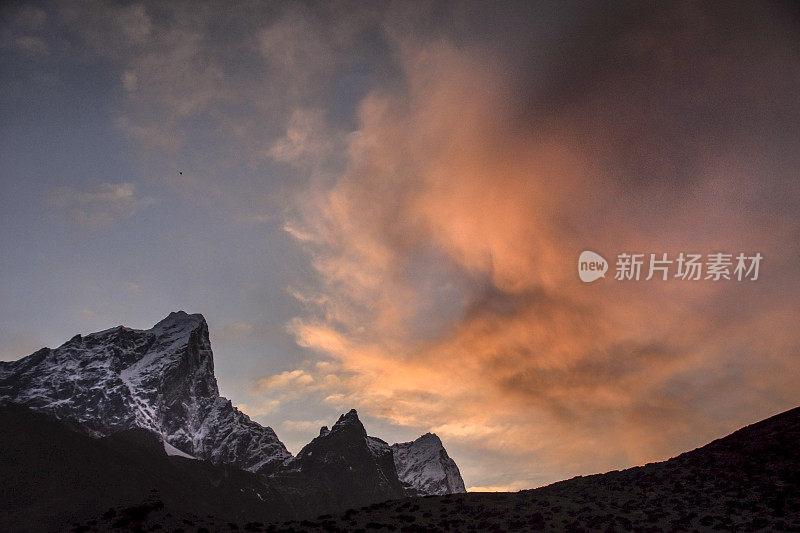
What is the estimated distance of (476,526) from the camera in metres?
48.9

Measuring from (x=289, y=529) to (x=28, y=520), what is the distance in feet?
521

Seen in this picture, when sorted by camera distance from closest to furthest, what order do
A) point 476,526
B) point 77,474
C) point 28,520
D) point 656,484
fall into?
point 476,526, point 656,484, point 28,520, point 77,474

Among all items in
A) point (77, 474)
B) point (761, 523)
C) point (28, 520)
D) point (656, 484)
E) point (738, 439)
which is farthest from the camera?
point (77, 474)

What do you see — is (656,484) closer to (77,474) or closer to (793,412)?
(793,412)

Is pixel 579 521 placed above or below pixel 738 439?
below

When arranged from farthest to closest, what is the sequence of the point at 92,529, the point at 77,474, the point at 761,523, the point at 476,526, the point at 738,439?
the point at 77,474 < the point at 738,439 < the point at 476,526 < the point at 92,529 < the point at 761,523

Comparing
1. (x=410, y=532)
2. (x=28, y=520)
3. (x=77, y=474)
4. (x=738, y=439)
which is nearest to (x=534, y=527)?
(x=410, y=532)

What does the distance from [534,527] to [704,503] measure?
1780cm

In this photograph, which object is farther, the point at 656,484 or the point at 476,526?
the point at 656,484

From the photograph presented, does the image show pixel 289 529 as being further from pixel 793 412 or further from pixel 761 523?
pixel 793 412

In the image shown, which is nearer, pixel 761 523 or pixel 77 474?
pixel 761 523

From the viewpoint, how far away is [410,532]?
4741 centimetres

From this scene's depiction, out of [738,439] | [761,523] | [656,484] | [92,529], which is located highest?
[738,439]

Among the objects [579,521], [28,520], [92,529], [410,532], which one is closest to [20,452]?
[28,520]
